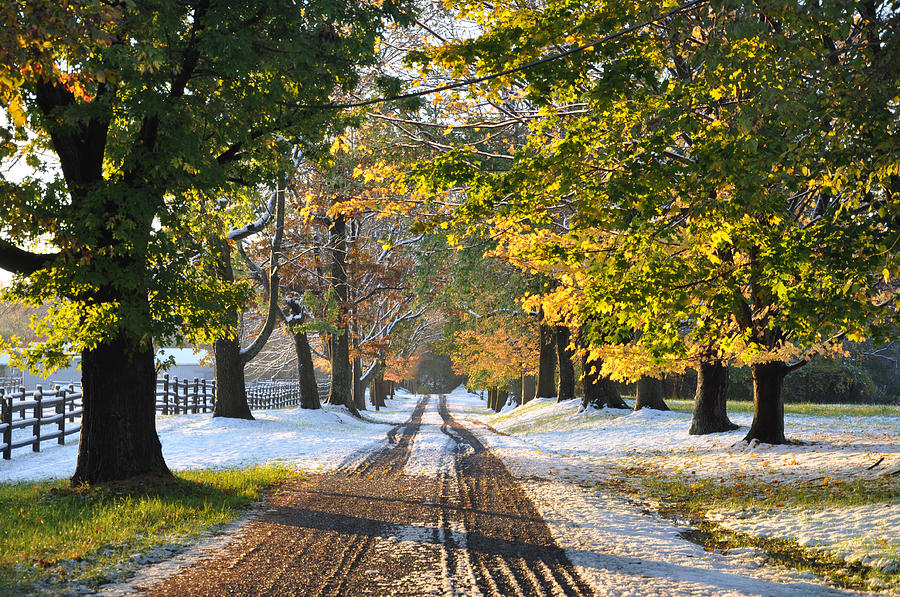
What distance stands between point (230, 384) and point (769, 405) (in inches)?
625

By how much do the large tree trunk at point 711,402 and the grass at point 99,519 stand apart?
37.5ft

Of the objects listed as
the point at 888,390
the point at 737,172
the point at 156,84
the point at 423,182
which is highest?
the point at 156,84

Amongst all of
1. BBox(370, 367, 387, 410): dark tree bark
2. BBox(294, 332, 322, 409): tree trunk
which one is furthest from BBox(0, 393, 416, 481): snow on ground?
BBox(370, 367, 387, 410): dark tree bark

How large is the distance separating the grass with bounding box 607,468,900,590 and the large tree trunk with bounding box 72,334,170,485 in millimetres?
7628

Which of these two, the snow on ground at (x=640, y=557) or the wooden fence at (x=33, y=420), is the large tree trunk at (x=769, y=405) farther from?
the wooden fence at (x=33, y=420)

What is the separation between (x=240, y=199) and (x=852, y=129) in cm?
951

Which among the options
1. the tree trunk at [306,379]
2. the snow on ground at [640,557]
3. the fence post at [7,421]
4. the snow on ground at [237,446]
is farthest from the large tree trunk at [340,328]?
the snow on ground at [640,557]

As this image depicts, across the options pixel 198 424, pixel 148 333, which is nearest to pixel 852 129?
pixel 148 333

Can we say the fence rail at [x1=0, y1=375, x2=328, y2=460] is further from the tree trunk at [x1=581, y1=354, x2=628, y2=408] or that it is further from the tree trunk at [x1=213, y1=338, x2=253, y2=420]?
the tree trunk at [x1=581, y1=354, x2=628, y2=408]

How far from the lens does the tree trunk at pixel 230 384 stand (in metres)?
20.8

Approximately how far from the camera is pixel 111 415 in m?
9.20

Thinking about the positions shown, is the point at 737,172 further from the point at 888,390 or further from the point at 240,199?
the point at 888,390

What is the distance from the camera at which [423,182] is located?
9812 mm

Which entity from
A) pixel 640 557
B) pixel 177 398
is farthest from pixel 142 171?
pixel 177 398
